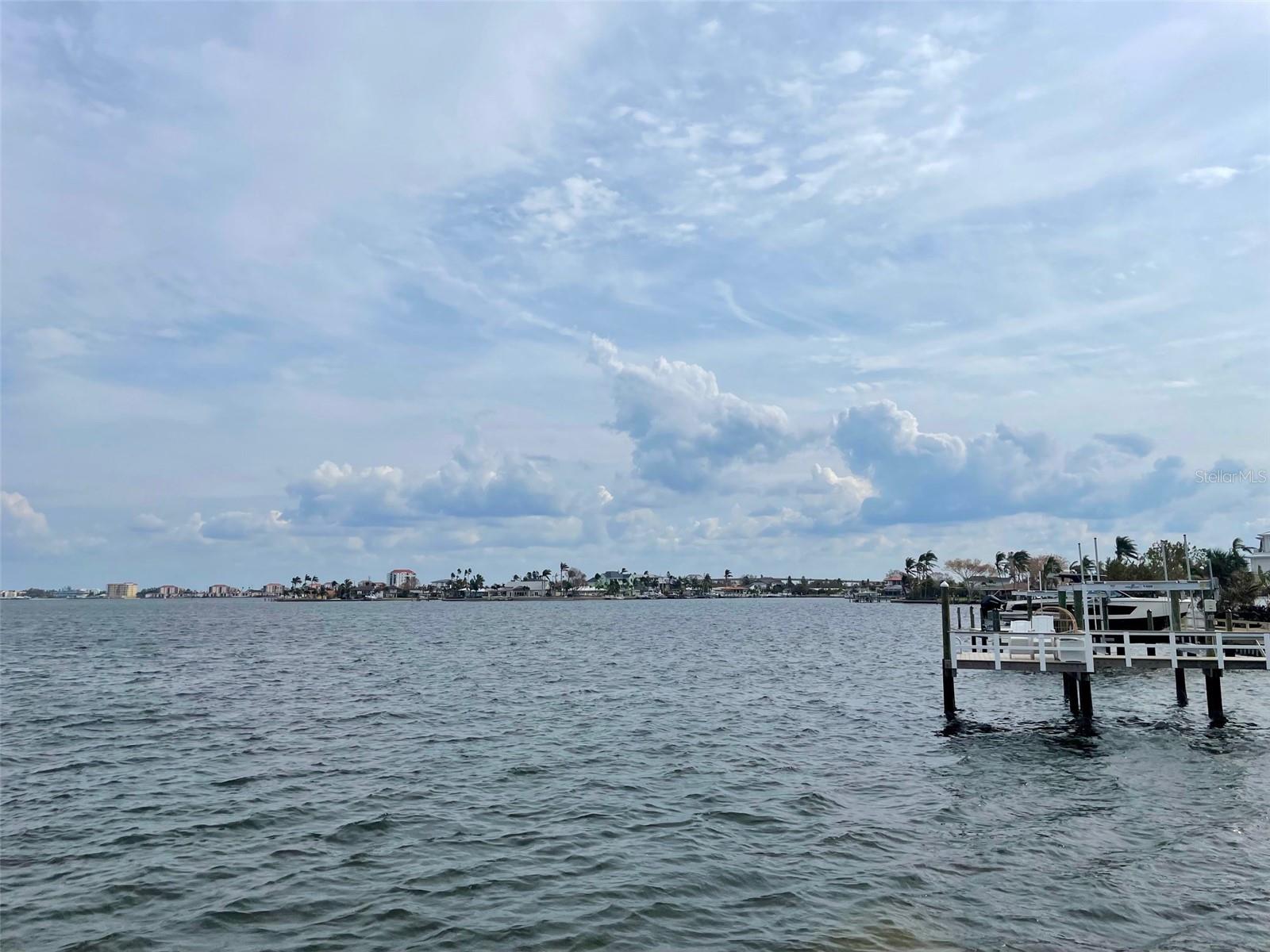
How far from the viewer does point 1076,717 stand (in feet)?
115

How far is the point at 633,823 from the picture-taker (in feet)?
67.9

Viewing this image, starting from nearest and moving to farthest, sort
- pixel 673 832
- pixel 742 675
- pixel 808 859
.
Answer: pixel 808 859 → pixel 673 832 → pixel 742 675

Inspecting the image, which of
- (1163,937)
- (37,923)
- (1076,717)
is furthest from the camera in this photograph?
(1076,717)

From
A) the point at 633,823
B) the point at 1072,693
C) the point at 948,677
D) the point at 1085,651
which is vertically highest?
the point at 1085,651

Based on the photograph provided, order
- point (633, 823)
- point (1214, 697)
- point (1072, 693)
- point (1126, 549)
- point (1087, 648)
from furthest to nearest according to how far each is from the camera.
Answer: point (1126, 549)
point (1072, 693)
point (1214, 697)
point (1087, 648)
point (633, 823)

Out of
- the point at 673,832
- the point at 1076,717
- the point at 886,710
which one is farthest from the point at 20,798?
the point at 1076,717

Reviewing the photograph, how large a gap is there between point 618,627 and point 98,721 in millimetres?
99826

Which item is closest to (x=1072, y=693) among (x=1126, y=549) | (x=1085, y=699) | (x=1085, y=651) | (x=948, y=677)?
(x=1085, y=699)

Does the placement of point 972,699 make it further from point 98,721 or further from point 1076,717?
point 98,721

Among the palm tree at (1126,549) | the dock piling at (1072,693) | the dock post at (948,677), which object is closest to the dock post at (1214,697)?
the dock piling at (1072,693)

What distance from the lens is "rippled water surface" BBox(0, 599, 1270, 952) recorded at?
1479cm

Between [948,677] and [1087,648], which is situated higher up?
[1087,648]

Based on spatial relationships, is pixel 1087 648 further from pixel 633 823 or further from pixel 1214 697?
pixel 633 823

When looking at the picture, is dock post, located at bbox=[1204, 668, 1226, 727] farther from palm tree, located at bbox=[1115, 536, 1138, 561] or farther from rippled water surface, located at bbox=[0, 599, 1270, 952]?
palm tree, located at bbox=[1115, 536, 1138, 561]
